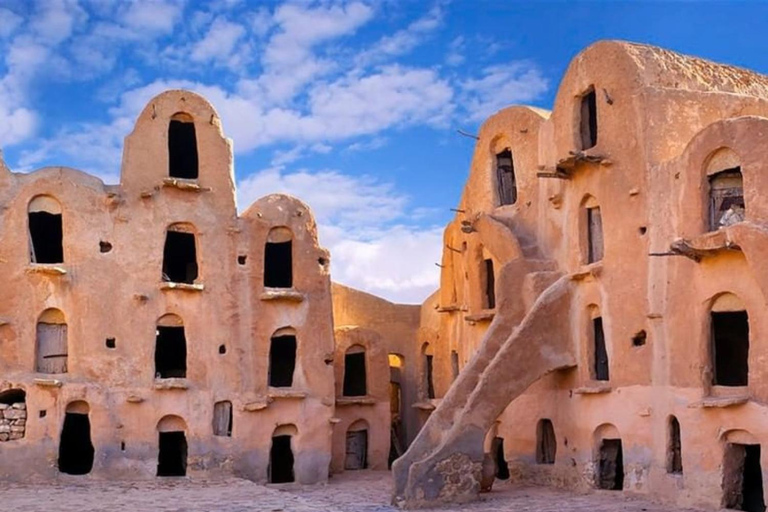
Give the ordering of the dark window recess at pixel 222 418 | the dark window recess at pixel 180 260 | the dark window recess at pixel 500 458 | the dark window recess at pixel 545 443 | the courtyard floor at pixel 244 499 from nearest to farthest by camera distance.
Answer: the courtyard floor at pixel 244 499, the dark window recess at pixel 545 443, the dark window recess at pixel 222 418, the dark window recess at pixel 500 458, the dark window recess at pixel 180 260

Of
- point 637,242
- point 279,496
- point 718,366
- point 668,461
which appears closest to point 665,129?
point 637,242

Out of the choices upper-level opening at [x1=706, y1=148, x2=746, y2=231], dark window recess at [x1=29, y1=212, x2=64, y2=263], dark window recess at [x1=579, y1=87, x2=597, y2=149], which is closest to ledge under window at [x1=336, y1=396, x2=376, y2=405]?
dark window recess at [x1=29, y1=212, x2=64, y2=263]

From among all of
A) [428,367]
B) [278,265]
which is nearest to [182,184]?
[278,265]

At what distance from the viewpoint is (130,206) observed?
29.2 metres

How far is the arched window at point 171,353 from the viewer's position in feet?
102

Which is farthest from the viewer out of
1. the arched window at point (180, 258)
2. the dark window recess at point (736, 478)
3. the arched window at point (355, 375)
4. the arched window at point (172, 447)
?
the arched window at point (355, 375)

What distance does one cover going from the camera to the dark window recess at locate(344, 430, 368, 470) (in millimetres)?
34156

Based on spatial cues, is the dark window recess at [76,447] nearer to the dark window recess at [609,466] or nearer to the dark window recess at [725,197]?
the dark window recess at [609,466]

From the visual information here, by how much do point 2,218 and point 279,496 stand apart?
12447 mm

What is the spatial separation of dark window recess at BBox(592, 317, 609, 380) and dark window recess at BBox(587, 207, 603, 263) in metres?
1.82

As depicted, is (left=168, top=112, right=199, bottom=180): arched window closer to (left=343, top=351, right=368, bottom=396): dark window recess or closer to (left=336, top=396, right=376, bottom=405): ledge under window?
(left=343, top=351, right=368, bottom=396): dark window recess

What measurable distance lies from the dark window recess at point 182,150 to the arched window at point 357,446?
36.4 feet

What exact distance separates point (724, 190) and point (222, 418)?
1669cm

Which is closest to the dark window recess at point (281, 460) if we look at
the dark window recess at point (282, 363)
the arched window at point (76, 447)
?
the dark window recess at point (282, 363)
